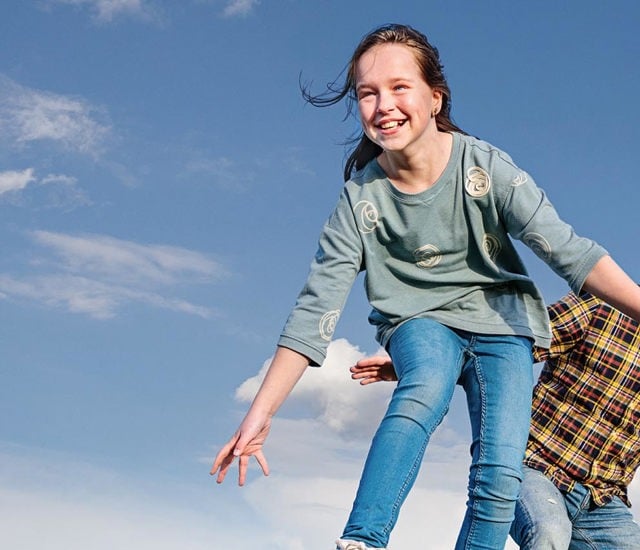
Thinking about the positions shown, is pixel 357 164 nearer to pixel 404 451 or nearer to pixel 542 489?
pixel 404 451

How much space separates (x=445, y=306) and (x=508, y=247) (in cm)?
42

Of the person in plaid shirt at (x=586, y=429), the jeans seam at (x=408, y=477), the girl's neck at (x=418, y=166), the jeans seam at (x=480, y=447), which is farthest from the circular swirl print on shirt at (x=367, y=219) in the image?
the person in plaid shirt at (x=586, y=429)

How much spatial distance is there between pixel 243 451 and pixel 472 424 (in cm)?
97

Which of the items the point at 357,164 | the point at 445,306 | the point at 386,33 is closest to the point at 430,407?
the point at 445,306

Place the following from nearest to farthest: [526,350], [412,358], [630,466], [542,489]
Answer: [412,358] < [526,350] < [542,489] < [630,466]

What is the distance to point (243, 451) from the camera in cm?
363

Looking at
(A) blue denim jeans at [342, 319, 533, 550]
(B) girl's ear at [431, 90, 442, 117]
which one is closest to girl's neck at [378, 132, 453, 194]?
(B) girl's ear at [431, 90, 442, 117]

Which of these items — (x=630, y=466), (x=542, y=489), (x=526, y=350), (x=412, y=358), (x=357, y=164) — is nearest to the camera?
(x=412, y=358)

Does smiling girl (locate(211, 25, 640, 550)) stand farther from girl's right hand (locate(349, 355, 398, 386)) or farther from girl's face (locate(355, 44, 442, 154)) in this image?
girl's right hand (locate(349, 355, 398, 386))

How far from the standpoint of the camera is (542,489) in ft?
15.8

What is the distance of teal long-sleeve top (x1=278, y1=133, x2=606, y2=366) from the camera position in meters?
4.09

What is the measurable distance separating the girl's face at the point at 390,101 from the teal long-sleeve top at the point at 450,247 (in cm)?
27

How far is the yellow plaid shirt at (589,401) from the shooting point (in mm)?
5004

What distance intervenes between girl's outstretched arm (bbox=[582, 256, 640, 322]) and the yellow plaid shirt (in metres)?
1.12
